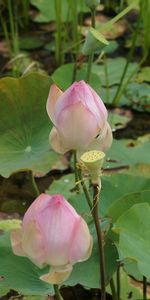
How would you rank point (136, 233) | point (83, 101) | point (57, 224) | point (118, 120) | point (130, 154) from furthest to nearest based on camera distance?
point (118, 120), point (130, 154), point (136, 233), point (83, 101), point (57, 224)

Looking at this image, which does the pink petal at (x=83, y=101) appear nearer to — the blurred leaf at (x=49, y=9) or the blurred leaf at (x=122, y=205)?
the blurred leaf at (x=122, y=205)

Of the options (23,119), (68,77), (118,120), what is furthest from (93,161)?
(118,120)

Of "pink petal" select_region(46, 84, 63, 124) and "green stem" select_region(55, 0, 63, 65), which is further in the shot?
"green stem" select_region(55, 0, 63, 65)

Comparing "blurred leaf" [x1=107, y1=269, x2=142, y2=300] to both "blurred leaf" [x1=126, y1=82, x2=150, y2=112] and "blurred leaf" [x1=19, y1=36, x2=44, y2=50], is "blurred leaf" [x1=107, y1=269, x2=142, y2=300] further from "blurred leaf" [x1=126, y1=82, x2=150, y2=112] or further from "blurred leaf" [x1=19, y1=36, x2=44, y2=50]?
"blurred leaf" [x1=19, y1=36, x2=44, y2=50]

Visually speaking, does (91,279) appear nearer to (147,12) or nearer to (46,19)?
(147,12)

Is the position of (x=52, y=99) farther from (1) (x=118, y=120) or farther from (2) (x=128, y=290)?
(1) (x=118, y=120)

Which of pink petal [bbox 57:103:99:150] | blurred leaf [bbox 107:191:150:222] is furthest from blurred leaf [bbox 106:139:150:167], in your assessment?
pink petal [bbox 57:103:99:150]
